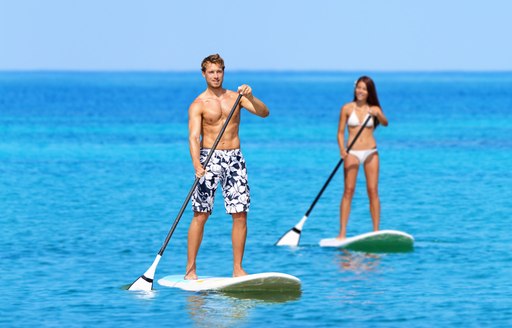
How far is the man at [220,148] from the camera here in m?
12.8

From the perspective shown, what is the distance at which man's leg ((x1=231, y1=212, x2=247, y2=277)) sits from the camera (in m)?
13.0

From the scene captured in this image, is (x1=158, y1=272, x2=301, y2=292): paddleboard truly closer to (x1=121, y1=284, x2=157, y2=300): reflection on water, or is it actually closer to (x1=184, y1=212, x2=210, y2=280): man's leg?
(x1=184, y1=212, x2=210, y2=280): man's leg

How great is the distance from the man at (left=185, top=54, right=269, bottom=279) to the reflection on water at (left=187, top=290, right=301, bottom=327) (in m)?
0.40

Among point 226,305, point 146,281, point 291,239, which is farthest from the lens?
point 291,239

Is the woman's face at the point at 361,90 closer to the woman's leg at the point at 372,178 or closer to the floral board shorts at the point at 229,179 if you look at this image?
the woman's leg at the point at 372,178

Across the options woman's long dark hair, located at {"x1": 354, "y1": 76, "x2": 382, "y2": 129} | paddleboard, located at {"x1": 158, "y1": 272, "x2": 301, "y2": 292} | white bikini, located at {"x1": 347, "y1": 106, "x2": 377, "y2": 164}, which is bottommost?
paddleboard, located at {"x1": 158, "y1": 272, "x2": 301, "y2": 292}

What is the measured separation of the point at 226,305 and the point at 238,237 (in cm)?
79

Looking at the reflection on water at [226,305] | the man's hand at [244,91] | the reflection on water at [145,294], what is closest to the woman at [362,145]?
the reflection on water at [226,305]


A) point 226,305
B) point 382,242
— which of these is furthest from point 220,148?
point 382,242

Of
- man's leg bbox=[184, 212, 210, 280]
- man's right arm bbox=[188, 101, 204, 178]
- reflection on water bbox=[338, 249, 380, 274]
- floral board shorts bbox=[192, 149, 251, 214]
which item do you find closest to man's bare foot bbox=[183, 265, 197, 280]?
man's leg bbox=[184, 212, 210, 280]

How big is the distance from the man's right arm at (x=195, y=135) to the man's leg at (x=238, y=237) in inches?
23.3

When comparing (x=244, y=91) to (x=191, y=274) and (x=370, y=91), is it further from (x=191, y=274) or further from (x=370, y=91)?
(x=370, y=91)

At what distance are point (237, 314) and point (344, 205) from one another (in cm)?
476

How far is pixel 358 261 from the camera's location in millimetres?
15547
